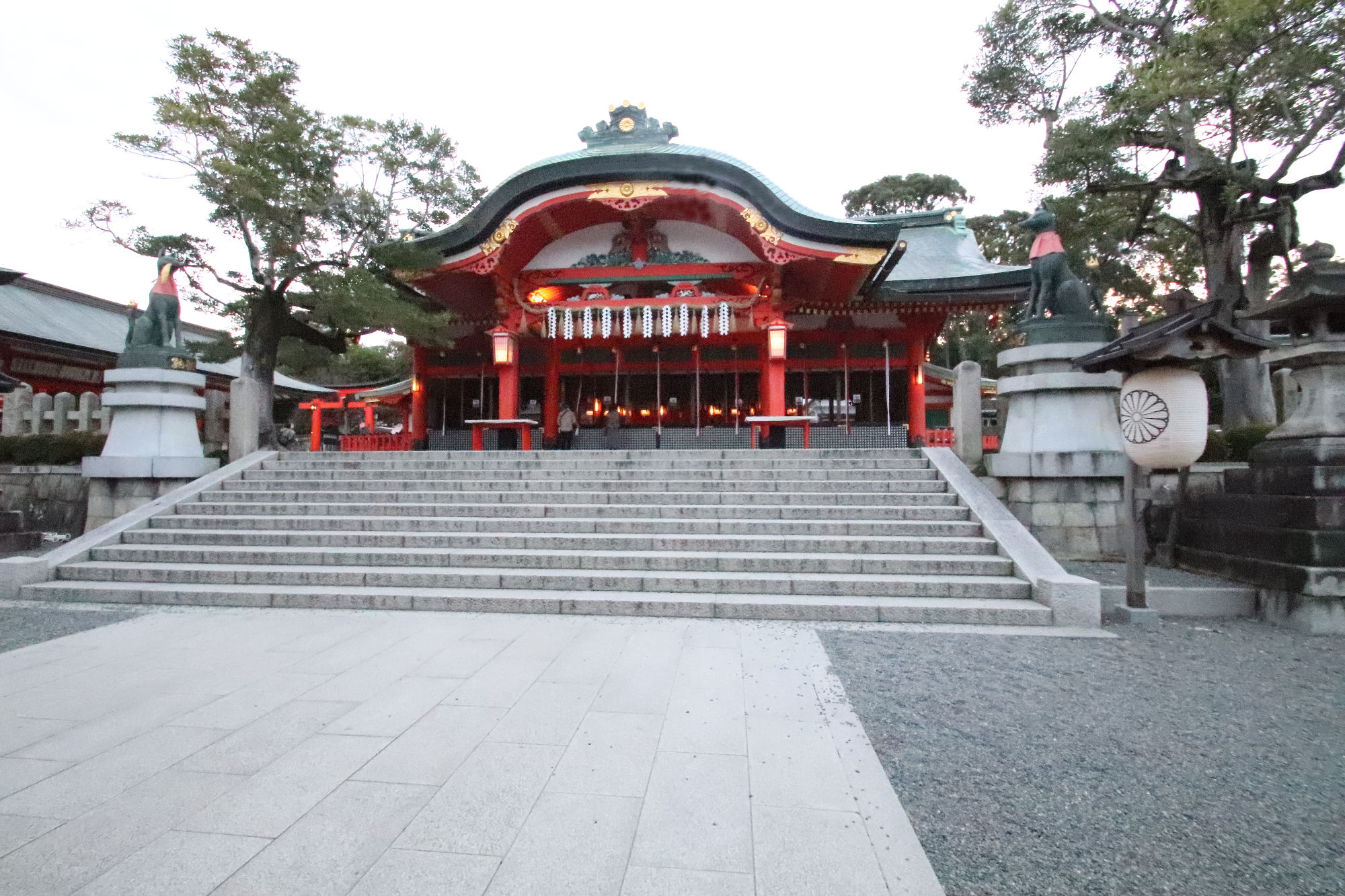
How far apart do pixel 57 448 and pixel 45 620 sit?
8.16 m

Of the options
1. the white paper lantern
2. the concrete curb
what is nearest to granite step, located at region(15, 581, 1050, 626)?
the concrete curb

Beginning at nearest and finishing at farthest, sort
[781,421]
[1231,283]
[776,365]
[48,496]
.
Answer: [48,496], [781,421], [1231,283], [776,365]

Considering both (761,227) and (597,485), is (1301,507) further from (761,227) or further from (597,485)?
(761,227)

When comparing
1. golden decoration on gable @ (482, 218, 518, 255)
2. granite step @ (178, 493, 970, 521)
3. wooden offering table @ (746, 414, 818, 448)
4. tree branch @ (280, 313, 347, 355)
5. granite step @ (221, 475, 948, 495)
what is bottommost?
granite step @ (178, 493, 970, 521)

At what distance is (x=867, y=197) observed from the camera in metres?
35.2

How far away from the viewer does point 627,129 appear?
→ 13.7 metres

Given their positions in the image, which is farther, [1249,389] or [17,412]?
[1249,389]

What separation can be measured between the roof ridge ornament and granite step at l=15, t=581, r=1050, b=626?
1103 centimetres

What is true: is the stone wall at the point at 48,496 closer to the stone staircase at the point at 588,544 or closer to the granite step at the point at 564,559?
the stone staircase at the point at 588,544

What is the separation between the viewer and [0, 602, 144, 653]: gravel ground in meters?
5.16

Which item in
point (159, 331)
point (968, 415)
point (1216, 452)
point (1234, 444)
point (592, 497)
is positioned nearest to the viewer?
point (592, 497)

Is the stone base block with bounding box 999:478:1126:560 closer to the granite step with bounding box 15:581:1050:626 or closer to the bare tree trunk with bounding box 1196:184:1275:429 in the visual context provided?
the granite step with bounding box 15:581:1050:626

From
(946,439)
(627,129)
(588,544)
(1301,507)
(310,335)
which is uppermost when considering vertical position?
(627,129)

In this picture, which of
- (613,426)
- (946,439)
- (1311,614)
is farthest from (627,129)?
(1311,614)
